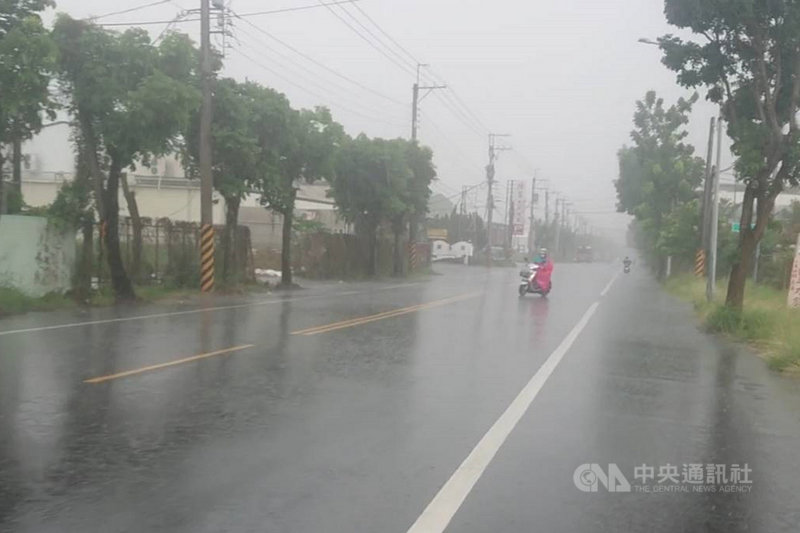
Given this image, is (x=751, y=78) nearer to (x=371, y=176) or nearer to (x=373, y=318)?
(x=373, y=318)

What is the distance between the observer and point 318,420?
867 cm

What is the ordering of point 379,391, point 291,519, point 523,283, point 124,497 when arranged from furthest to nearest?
point 523,283 < point 379,391 < point 124,497 < point 291,519

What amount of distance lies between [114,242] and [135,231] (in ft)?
11.4

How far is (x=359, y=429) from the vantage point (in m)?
8.32

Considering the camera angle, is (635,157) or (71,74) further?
(635,157)

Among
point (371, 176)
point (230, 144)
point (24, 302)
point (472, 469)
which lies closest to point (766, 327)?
point (472, 469)

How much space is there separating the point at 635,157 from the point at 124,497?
5013cm

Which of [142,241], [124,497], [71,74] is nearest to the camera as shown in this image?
[124,497]

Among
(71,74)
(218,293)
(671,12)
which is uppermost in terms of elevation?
(671,12)

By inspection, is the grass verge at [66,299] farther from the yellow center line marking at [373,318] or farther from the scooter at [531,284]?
the scooter at [531,284]

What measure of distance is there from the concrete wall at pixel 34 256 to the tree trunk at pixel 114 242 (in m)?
1.07

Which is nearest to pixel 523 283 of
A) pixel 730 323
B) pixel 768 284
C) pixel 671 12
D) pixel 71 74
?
pixel 768 284

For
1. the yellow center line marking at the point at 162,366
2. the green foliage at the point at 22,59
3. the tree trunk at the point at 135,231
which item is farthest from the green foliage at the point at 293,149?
the yellow center line marking at the point at 162,366

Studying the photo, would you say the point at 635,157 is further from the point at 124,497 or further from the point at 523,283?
the point at 124,497
